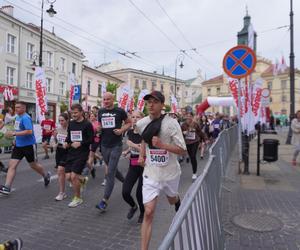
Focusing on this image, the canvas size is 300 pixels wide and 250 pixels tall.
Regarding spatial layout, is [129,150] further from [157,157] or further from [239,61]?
[239,61]

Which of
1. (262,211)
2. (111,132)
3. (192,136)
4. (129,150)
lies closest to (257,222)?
(262,211)

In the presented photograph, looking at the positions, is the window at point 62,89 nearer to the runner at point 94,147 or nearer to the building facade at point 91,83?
the building facade at point 91,83

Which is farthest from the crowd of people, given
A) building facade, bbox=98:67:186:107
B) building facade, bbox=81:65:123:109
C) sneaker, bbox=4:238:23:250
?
building facade, bbox=98:67:186:107

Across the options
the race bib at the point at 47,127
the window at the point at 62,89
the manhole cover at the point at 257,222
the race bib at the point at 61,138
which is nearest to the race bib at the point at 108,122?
the race bib at the point at 61,138

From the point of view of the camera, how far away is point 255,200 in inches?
227

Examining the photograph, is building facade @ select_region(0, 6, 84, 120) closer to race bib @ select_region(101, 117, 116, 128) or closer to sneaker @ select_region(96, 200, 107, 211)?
race bib @ select_region(101, 117, 116, 128)

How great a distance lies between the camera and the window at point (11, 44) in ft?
92.8

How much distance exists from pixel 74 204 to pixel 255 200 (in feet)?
11.1

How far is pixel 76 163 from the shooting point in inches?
208

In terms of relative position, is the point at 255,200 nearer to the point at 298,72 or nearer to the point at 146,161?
the point at 146,161

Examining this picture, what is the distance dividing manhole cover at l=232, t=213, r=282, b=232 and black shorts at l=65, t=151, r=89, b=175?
2.68 metres

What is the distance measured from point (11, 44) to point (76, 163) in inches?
1087

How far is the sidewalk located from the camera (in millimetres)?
3920

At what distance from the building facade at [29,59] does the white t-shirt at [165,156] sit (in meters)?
26.0
